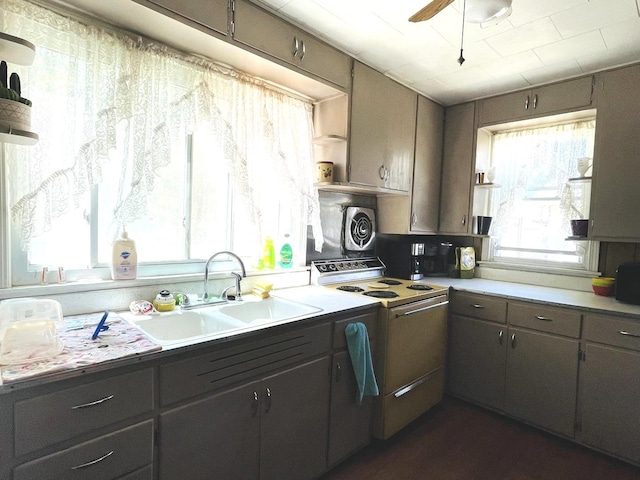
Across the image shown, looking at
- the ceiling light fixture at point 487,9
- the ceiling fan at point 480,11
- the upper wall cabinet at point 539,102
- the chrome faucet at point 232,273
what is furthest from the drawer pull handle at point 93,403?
the upper wall cabinet at point 539,102

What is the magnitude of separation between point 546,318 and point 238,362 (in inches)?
78.4

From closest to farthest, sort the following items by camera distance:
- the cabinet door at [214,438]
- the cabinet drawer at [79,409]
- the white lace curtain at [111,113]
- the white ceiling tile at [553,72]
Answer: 1. the cabinet drawer at [79,409]
2. the cabinet door at [214,438]
3. the white lace curtain at [111,113]
4. the white ceiling tile at [553,72]

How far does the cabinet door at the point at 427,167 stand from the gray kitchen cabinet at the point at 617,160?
1.12 meters

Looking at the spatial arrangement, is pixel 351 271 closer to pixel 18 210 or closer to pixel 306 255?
pixel 306 255

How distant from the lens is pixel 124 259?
5.52ft

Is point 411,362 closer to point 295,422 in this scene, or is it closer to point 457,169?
point 295,422

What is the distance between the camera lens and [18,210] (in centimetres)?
137

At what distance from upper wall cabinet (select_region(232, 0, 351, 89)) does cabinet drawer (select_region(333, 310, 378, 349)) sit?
142 cm

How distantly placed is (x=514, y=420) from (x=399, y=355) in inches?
42.2

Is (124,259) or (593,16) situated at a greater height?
(593,16)

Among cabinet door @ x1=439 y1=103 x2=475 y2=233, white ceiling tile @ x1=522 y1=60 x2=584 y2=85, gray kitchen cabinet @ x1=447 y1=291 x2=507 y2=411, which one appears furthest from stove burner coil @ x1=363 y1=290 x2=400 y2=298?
white ceiling tile @ x1=522 y1=60 x2=584 y2=85

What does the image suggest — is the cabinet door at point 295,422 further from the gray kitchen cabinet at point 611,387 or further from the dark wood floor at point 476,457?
the gray kitchen cabinet at point 611,387

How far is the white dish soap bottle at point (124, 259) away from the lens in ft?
5.47

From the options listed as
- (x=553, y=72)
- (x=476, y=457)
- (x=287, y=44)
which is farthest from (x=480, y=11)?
(x=476, y=457)
